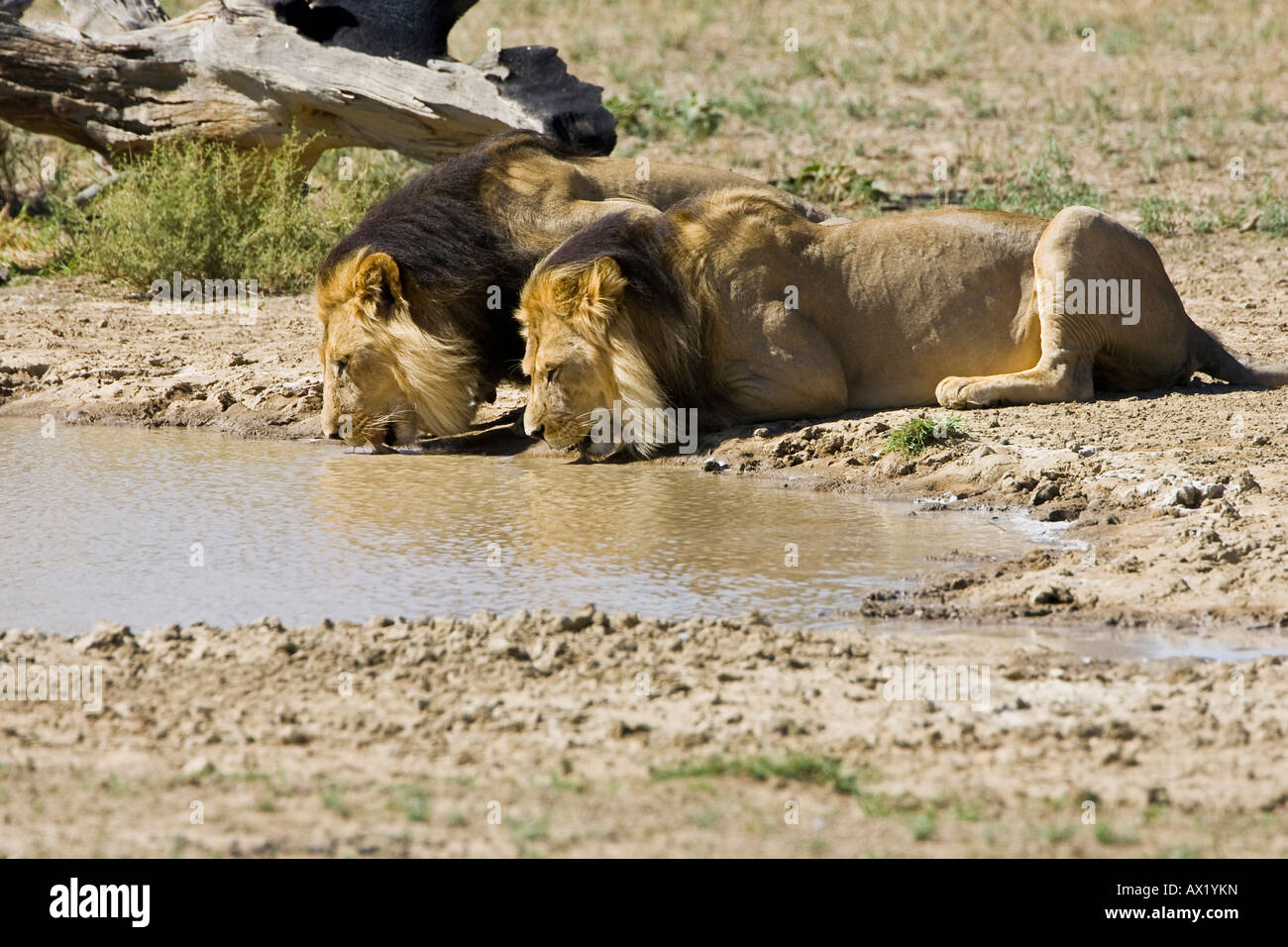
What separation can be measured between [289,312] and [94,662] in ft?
21.2

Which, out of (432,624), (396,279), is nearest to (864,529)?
(432,624)

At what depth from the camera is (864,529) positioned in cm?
642

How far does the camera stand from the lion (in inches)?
304

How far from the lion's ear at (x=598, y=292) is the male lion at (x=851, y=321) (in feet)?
0.44

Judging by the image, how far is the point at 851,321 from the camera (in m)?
7.93

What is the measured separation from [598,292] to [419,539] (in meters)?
1.66
